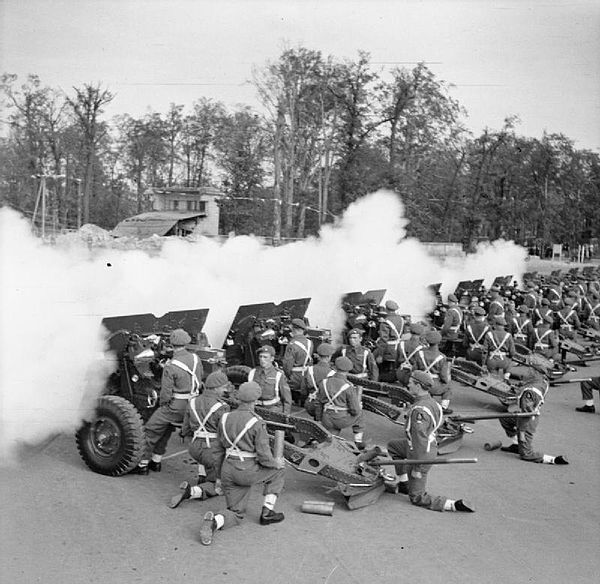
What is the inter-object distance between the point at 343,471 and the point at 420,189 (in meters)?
26.8

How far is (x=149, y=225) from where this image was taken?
29.1 metres

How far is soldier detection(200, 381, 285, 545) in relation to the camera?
653cm

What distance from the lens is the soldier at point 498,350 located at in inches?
498

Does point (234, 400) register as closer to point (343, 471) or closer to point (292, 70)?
point (343, 471)

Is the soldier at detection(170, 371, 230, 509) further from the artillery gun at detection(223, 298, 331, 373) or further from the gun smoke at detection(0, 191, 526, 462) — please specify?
the artillery gun at detection(223, 298, 331, 373)

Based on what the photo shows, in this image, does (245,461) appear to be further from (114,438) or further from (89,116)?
(89,116)

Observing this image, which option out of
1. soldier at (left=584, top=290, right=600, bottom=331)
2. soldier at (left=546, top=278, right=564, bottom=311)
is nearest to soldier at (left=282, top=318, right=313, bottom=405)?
soldier at (left=546, top=278, right=564, bottom=311)

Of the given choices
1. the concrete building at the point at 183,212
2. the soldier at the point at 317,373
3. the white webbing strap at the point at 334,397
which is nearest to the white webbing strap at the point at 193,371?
the white webbing strap at the point at 334,397

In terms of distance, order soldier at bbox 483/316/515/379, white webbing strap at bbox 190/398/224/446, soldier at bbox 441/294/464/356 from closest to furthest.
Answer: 1. white webbing strap at bbox 190/398/224/446
2. soldier at bbox 483/316/515/379
3. soldier at bbox 441/294/464/356

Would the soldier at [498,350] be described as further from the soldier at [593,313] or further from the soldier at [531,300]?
the soldier at [593,313]

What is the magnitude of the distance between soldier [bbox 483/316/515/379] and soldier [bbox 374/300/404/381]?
1.75 metres

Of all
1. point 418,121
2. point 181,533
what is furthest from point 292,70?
point 181,533

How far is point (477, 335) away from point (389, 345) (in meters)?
2.11

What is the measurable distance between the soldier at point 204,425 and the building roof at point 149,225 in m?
20.2
